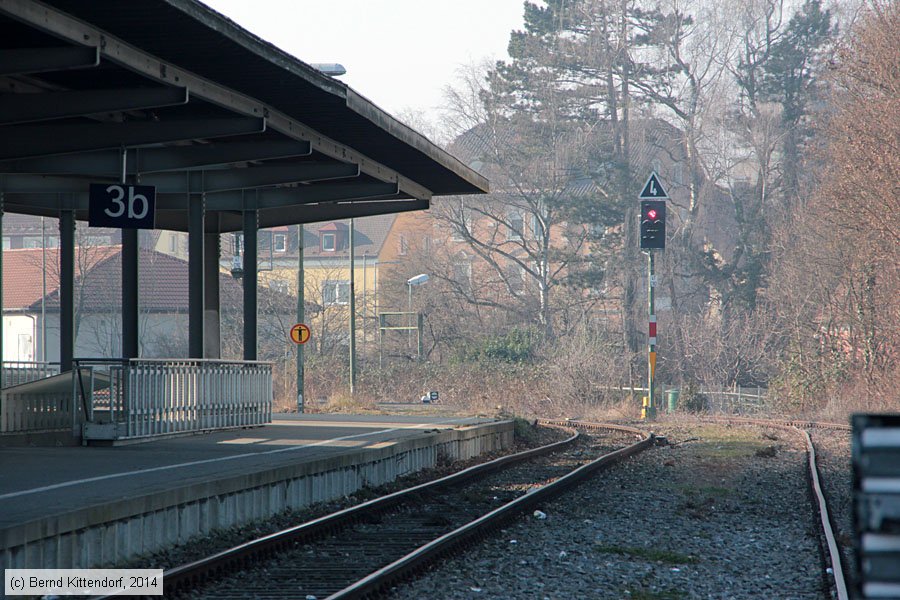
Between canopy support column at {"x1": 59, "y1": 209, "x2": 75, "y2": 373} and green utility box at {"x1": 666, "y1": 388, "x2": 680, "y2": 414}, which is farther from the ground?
canopy support column at {"x1": 59, "y1": 209, "x2": 75, "y2": 373}

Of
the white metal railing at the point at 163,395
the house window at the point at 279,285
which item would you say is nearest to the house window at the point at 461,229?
the house window at the point at 279,285

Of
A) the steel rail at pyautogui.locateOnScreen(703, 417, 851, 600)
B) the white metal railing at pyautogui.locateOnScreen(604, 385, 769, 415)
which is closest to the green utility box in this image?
the white metal railing at pyautogui.locateOnScreen(604, 385, 769, 415)

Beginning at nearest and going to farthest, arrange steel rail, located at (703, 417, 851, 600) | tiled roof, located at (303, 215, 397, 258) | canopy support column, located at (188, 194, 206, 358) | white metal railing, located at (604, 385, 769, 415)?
1. steel rail, located at (703, 417, 851, 600)
2. canopy support column, located at (188, 194, 206, 358)
3. white metal railing, located at (604, 385, 769, 415)
4. tiled roof, located at (303, 215, 397, 258)

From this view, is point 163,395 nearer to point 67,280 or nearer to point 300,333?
point 67,280

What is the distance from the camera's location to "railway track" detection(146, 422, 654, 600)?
735 cm

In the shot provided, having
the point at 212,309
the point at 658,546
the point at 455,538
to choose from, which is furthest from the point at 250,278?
the point at 658,546

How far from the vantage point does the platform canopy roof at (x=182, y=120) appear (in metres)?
10.8

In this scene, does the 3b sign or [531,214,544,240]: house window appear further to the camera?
[531,214,544,240]: house window

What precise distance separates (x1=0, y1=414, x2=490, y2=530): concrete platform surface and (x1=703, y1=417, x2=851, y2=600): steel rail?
5343 mm

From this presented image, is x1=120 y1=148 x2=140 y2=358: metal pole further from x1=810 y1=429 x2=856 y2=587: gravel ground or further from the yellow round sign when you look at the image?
the yellow round sign

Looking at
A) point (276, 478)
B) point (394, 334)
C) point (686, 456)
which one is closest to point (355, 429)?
point (686, 456)

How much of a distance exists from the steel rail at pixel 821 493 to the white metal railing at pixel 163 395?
8.69 m

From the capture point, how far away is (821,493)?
12.6m

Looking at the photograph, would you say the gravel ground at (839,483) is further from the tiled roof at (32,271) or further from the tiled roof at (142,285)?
the tiled roof at (32,271)
